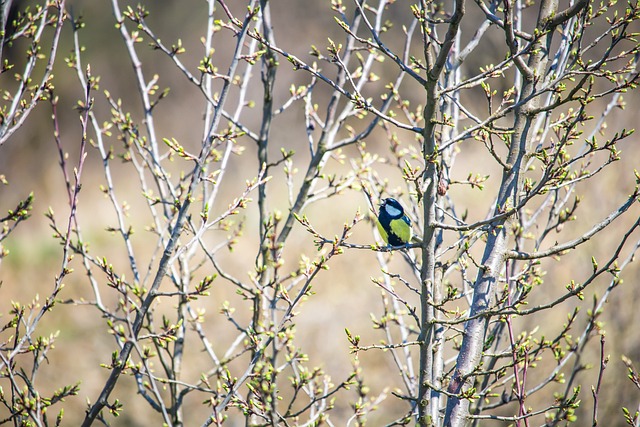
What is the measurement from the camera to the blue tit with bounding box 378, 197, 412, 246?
341 cm

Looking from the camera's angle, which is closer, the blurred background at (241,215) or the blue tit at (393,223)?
the blue tit at (393,223)

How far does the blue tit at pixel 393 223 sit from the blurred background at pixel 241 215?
9.83ft

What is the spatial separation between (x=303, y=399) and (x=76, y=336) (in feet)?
13.0

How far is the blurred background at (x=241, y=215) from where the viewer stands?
21.7 feet

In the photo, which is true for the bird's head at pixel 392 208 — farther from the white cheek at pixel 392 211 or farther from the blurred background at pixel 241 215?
the blurred background at pixel 241 215

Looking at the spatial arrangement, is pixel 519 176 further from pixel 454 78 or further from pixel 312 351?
pixel 312 351

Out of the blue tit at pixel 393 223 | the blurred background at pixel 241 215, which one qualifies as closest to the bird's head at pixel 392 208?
the blue tit at pixel 393 223

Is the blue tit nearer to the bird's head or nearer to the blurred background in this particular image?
the bird's head

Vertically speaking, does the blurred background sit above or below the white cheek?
above

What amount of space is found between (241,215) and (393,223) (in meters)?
7.36

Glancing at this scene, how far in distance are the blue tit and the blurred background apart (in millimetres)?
2996

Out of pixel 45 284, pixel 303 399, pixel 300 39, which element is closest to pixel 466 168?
pixel 300 39

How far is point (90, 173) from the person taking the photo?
12133mm

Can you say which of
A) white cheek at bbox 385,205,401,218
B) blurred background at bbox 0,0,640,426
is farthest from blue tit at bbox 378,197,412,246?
blurred background at bbox 0,0,640,426
